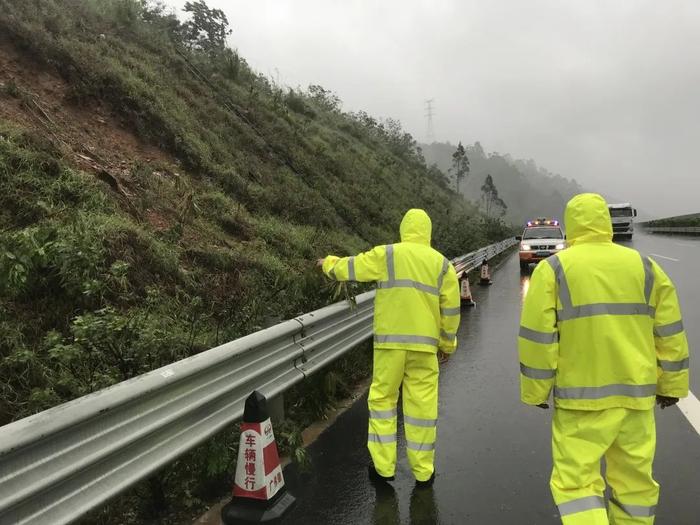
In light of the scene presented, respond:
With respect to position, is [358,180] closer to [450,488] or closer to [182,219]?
[182,219]

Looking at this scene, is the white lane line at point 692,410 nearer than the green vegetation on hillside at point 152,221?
No

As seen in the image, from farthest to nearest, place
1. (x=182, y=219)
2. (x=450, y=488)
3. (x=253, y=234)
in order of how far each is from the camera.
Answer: (x=253, y=234)
(x=182, y=219)
(x=450, y=488)

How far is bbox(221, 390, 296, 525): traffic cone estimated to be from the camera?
2.95 meters

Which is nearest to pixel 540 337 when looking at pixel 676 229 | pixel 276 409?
pixel 276 409

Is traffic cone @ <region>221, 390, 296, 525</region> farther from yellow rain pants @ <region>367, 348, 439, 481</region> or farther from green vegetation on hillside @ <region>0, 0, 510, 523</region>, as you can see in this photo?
yellow rain pants @ <region>367, 348, 439, 481</region>

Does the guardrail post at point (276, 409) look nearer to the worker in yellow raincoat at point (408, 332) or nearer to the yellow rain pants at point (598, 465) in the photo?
the worker in yellow raincoat at point (408, 332)

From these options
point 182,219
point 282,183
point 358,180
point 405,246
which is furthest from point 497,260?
point 405,246

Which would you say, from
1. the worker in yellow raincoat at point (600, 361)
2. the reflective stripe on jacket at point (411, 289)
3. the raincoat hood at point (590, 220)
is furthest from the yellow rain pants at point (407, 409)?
the raincoat hood at point (590, 220)

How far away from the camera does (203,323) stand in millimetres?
5875

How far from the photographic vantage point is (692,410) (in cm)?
492

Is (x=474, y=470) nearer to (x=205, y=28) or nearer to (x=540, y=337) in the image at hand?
(x=540, y=337)

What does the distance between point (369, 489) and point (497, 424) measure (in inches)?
63.9

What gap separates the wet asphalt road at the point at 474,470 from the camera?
10.7ft

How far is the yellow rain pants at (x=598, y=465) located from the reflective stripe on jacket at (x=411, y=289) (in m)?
1.31
